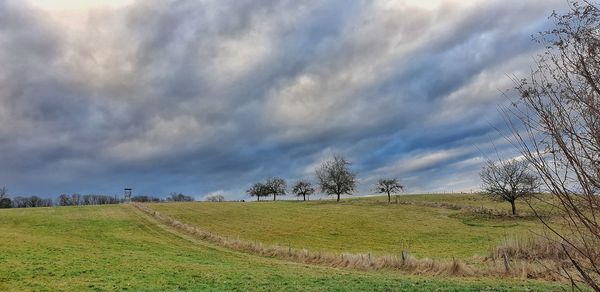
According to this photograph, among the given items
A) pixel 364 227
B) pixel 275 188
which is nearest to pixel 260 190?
pixel 275 188

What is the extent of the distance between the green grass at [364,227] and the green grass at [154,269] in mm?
11365

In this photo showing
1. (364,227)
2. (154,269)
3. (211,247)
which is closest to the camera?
(154,269)

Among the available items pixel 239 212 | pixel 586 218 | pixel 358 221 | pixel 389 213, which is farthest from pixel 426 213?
pixel 586 218

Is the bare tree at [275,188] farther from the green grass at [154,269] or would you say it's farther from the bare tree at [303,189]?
the green grass at [154,269]

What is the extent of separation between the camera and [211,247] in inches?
1570

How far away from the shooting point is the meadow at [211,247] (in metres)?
19.2

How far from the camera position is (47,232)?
164 ft

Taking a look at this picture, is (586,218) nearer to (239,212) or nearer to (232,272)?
(232,272)

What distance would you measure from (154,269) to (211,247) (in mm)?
15332

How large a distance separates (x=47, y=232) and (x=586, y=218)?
5637 centimetres

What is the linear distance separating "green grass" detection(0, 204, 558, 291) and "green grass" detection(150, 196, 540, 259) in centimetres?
1137

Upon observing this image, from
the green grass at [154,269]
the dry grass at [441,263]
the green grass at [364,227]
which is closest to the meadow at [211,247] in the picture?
the green grass at [154,269]

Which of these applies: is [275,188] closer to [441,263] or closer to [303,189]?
[303,189]

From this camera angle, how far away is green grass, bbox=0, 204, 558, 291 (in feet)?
59.4
